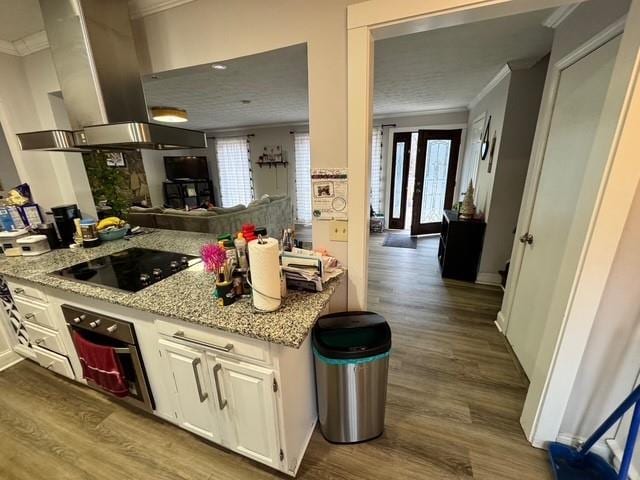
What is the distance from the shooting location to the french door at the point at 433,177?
15.9 ft

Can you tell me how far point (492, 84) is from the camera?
3.00 meters

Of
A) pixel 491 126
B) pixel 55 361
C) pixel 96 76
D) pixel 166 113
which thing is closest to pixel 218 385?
pixel 55 361

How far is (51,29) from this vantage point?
4.47ft

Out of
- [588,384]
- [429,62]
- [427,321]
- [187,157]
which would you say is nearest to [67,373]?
[427,321]

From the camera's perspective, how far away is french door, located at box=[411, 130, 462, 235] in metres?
4.84

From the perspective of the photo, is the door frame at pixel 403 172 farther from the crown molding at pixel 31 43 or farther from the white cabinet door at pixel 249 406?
the white cabinet door at pixel 249 406

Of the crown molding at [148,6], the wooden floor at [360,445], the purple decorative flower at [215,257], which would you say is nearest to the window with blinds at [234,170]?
the crown molding at [148,6]

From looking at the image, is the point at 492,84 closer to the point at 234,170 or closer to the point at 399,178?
the point at 399,178

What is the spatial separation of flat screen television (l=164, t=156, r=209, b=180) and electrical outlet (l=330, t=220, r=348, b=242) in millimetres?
6414

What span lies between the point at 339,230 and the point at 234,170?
6056mm

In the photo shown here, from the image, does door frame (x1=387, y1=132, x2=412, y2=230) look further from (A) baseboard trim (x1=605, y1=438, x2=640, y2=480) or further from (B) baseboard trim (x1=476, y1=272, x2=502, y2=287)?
(A) baseboard trim (x1=605, y1=438, x2=640, y2=480)

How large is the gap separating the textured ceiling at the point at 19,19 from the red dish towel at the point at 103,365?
1911 mm

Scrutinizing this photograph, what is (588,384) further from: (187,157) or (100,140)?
(187,157)

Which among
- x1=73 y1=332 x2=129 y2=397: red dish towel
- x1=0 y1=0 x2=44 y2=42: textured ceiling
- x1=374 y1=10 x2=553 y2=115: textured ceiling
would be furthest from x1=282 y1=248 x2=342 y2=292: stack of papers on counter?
x1=0 y1=0 x2=44 y2=42: textured ceiling
